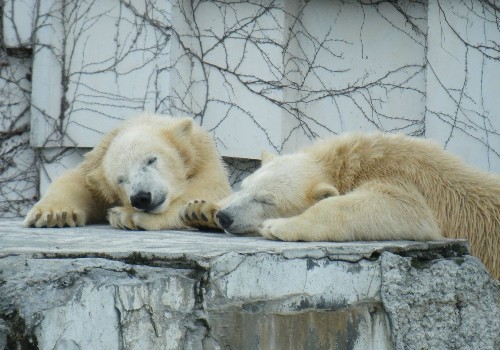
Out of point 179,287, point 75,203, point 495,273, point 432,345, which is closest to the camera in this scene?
point 179,287

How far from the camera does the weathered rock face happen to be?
2.67 meters

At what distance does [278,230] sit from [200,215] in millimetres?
765

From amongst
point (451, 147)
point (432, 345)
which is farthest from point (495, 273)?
point (451, 147)

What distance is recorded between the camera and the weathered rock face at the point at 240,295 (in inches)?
105

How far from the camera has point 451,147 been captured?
22.1 feet

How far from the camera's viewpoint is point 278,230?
3.68 metres

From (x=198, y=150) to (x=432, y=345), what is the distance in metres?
2.15

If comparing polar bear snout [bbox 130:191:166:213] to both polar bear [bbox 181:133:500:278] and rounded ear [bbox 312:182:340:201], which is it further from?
rounded ear [bbox 312:182:340:201]

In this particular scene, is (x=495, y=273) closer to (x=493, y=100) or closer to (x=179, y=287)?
(x=179, y=287)

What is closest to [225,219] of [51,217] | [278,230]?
[278,230]

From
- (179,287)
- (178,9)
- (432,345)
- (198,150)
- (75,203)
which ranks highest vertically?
(178,9)

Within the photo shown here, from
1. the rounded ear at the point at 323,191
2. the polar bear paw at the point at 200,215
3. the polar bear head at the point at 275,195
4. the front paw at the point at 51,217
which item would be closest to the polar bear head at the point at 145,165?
the polar bear paw at the point at 200,215

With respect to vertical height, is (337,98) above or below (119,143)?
above

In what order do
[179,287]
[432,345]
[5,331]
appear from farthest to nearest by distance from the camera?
[432,345]
[179,287]
[5,331]
